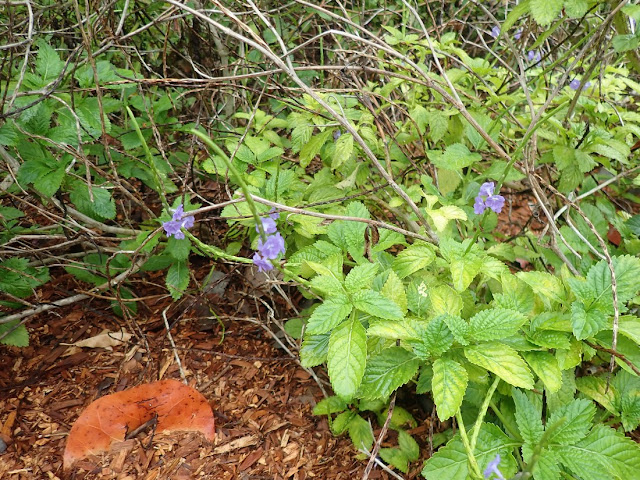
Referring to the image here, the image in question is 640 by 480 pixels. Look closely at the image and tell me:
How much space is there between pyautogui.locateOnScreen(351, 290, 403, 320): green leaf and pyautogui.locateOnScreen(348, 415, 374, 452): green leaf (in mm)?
608

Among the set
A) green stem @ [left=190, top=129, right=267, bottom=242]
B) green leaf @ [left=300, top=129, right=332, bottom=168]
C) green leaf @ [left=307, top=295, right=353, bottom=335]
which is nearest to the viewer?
green stem @ [left=190, top=129, right=267, bottom=242]

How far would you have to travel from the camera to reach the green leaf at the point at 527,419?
1415 mm

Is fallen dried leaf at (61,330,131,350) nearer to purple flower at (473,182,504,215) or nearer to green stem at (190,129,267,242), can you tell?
green stem at (190,129,267,242)

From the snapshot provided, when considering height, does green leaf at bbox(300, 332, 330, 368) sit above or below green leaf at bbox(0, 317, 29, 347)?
above

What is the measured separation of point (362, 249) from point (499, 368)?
1.85 feet

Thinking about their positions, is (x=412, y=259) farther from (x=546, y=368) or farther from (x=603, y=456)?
(x=603, y=456)

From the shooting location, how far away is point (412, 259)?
158cm

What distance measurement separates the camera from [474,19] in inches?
140

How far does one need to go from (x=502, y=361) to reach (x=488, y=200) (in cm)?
59

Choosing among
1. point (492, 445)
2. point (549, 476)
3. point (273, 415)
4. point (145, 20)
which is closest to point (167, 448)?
point (273, 415)

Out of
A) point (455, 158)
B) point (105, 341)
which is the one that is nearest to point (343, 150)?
point (455, 158)

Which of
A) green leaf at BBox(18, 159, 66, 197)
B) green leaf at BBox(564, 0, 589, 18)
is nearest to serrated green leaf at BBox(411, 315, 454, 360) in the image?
green leaf at BBox(564, 0, 589, 18)

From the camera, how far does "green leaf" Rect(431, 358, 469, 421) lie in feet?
4.13

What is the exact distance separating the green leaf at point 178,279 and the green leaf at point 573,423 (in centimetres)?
138
